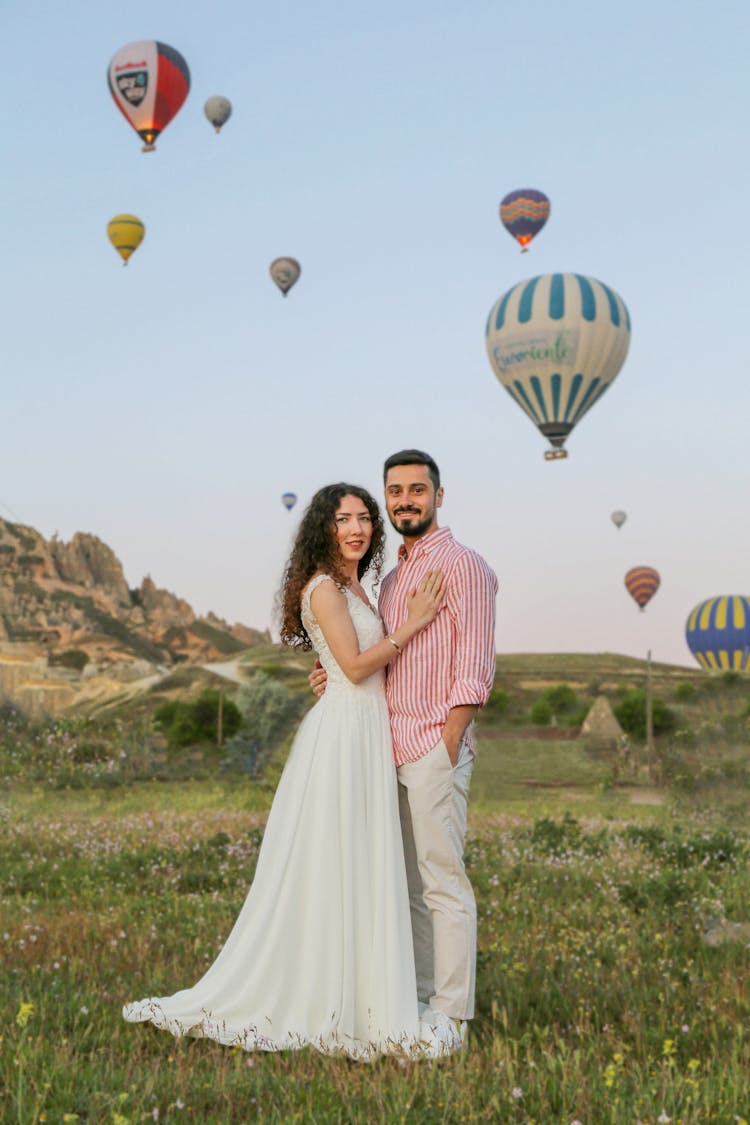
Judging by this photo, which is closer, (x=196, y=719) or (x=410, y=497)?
(x=410, y=497)

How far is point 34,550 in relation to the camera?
2741 inches

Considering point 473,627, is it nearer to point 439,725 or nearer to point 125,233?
point 439,725

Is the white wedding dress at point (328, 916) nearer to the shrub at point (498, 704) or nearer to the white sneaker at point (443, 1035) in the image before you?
the white sneaker at point (443, 1035)

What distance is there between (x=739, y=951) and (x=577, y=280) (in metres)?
28.8

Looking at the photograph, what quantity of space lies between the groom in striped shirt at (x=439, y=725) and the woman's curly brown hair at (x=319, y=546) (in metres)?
0.29

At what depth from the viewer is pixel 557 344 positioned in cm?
3372

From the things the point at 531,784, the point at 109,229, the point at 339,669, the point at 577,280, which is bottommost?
the point at 531,784

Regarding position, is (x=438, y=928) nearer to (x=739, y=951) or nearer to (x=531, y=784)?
(x=739, y=951)

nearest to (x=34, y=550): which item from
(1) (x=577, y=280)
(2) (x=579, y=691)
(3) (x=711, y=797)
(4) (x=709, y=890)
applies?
(2) (x=579, y=691)

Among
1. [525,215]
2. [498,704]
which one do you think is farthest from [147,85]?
[498,704]

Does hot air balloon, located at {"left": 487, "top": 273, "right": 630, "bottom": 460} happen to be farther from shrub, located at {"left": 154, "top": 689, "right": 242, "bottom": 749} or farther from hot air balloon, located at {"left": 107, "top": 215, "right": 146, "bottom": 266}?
hot air balloon, located at {"left": 107, "top": 215, "right": 146, "bottom": 266}

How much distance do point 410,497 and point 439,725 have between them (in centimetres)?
112

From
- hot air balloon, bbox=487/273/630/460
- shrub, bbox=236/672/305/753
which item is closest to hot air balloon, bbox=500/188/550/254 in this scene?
hot air balloon, bbox=487/273/630/460

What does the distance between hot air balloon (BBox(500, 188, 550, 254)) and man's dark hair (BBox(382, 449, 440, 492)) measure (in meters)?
39.2
